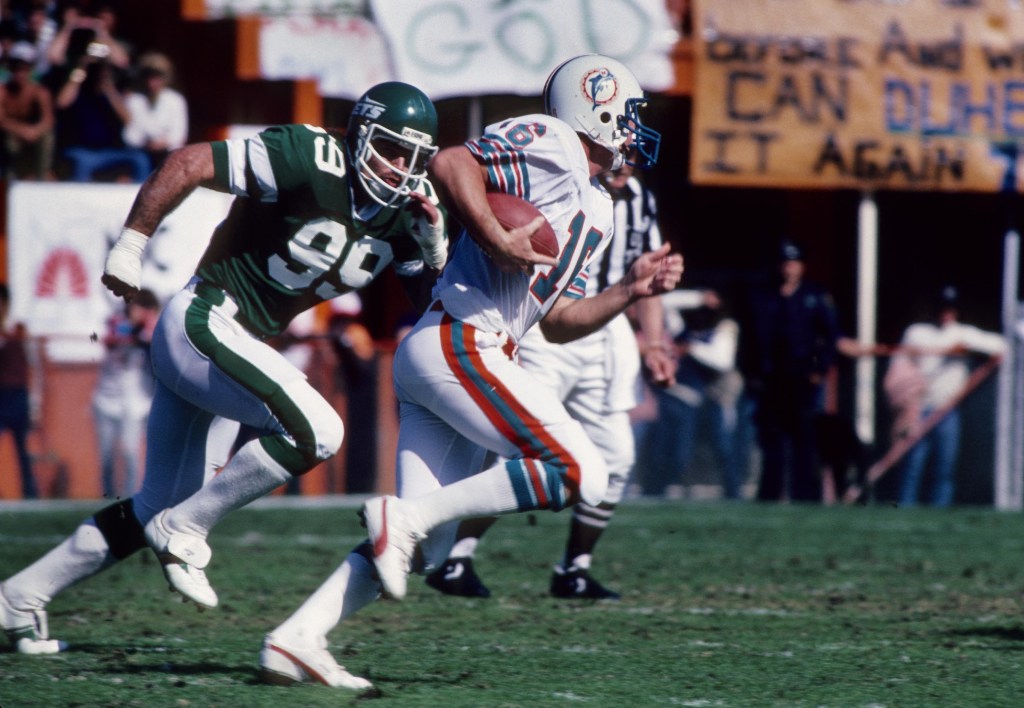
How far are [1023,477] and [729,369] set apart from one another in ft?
7.36

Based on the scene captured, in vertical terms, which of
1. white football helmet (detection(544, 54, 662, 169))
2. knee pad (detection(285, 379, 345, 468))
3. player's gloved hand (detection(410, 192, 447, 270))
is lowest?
knee pad (detection(285, 379, 345, 468))

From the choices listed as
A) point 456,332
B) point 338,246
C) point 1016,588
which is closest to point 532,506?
point 456,332

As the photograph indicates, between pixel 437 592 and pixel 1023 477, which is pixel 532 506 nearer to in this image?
pixel 437 592

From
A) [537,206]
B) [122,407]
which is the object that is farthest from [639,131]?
[122,407]

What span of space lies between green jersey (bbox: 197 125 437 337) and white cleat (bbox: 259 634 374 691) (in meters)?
1.01

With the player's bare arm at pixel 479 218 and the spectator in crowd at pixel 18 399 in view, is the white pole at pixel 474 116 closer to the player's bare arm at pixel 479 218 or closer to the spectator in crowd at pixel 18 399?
the spectator in crowd at pixel 18 399

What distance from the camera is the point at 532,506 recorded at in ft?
14.6

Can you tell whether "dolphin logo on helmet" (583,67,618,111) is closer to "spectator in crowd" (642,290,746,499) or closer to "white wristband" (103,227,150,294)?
"white wristband" (103,227,150,294)

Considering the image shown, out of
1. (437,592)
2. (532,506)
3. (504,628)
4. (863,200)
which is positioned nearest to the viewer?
(532,506)

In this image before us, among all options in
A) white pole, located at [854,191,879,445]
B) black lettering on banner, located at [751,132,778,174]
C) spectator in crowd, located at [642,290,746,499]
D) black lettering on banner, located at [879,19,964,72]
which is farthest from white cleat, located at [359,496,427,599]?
black lettering on banner, located at [879,19,964,72]

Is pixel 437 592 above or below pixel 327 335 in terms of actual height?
below

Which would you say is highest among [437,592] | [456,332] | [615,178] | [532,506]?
[615,178]

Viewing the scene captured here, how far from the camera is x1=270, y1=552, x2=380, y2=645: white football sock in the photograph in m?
4.46

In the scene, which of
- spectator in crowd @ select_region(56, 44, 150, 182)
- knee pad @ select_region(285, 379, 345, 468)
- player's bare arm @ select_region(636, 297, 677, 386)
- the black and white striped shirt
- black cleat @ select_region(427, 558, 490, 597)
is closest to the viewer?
knee pad @ select_region(285, 379, 345, 468)
